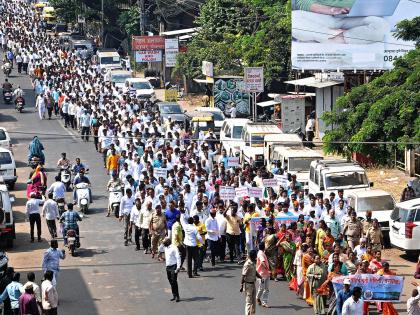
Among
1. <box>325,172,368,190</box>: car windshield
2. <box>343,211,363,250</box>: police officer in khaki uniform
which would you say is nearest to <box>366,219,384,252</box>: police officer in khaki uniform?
<box>343,211,363,250</box>: police officer in khaki uniform

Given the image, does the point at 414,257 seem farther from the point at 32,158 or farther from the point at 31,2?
the point at 31,2

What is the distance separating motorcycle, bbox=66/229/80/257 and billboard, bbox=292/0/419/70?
61.5 feet

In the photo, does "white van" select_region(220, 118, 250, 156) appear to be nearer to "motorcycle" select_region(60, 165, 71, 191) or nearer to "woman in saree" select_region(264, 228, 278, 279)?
"motorcycle" select_region(60, 165, 71, 191)

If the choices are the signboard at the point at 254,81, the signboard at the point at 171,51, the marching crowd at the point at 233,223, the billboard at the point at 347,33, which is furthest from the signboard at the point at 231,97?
the marching crowd at the point at 233,223

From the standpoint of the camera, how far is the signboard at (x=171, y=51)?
59.1 metres

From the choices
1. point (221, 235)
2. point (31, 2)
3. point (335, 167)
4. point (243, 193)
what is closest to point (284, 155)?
point (335, 167)

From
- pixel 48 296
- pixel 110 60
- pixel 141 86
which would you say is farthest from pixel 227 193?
pixel 110 60

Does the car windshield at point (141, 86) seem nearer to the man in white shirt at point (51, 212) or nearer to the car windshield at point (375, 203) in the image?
the man in white shirt at point (51, 212)

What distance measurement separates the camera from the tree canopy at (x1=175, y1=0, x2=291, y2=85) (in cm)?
5278

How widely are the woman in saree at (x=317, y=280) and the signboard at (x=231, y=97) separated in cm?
2854

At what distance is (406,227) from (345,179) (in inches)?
170

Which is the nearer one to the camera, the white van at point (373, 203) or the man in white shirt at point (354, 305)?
the man in white shirt at point (354, 305)

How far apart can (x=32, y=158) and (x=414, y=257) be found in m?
15.0

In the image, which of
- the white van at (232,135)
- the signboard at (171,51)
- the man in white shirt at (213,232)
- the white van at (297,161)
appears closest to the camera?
the man in white shirt at (213,232)
